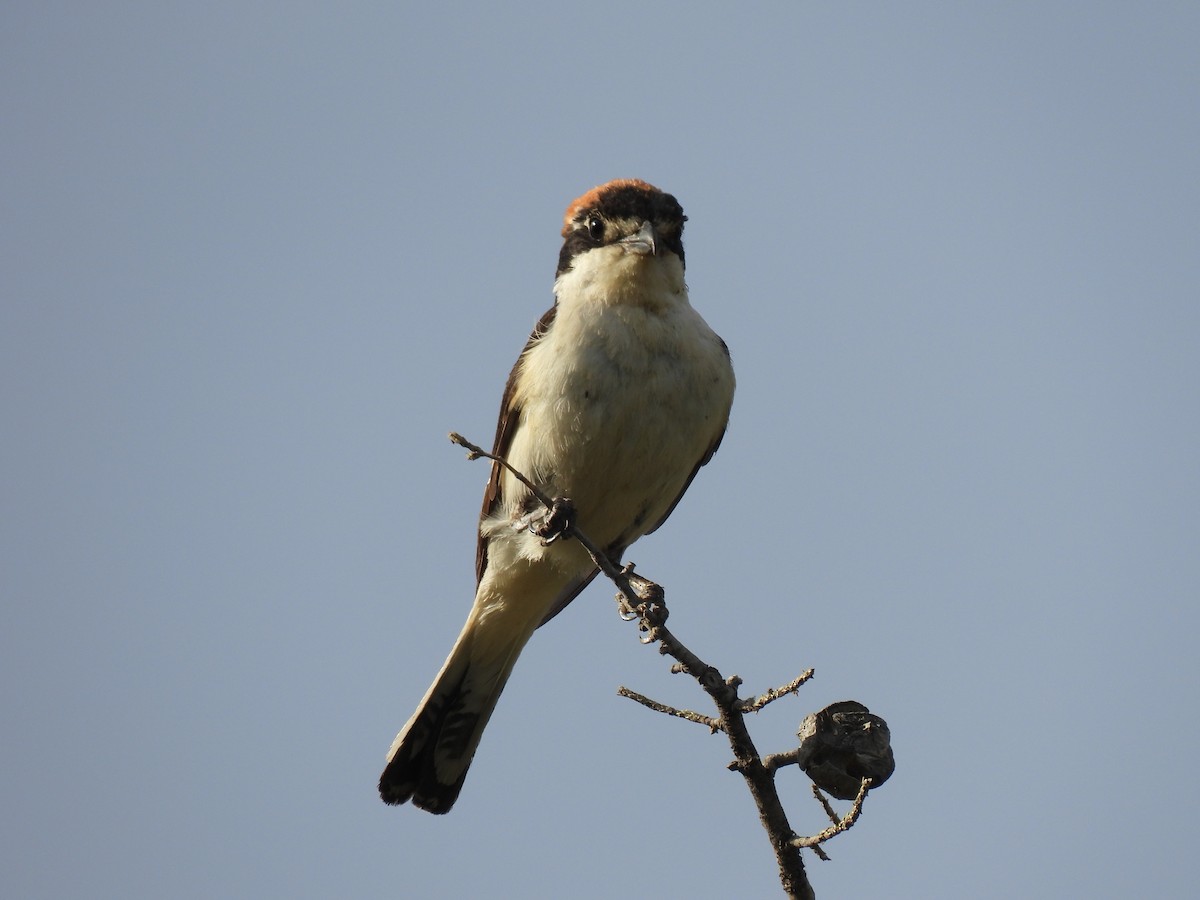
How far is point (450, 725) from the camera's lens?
6332 mm

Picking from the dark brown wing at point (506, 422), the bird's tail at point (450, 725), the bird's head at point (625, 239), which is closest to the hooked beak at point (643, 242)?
the bird's head at point (625, 239)

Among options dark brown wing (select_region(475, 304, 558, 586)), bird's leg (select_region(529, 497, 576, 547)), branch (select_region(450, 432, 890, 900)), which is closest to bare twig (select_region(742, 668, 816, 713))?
branch (select_region(450, 432, 890, 900))

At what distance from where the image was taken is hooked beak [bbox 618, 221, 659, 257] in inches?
234

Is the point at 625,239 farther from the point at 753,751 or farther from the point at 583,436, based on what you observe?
the point at 753,751

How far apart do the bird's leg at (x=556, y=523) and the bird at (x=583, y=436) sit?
0.03 metres

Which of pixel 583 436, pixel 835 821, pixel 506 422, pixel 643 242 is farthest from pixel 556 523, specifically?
pixel 835 821

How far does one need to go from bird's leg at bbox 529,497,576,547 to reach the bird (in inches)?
1.2

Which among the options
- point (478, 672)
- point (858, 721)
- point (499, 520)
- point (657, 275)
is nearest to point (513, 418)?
point (499, 520)

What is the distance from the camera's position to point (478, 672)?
646 centimetres

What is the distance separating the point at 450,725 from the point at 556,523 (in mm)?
1548

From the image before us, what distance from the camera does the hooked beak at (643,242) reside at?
5.95 m

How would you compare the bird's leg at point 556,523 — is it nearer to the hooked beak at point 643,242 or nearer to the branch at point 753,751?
the branch at point 753,751

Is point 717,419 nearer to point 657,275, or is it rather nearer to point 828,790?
point 657,275

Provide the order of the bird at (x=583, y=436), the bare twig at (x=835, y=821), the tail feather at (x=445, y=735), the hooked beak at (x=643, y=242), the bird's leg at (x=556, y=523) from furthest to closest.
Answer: the tail feather at (x=445, y=735) < the hooked beak at (x=643, y=242) < the bird at (x=583, y=436) < the bird's leg at (x=556, y=523) < the bare twig at (x=835, y=821)
